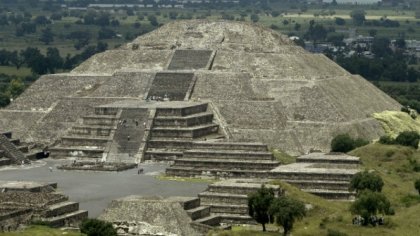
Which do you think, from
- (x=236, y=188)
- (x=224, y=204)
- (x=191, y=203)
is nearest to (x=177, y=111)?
(x=236, y=188)

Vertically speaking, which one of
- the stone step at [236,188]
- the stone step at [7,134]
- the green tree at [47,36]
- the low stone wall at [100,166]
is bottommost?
the green tree at [47,36]

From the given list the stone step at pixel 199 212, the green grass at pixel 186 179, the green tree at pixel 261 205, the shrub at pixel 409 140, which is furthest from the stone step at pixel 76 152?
the green tree at pixel 261 205

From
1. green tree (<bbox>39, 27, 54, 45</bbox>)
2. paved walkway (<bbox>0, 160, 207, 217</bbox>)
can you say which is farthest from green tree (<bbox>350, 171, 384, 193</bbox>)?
green tree (<bbox>39, 27, 54, 45</bbox>)

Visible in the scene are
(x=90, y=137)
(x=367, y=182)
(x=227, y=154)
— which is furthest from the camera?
(x=90, y=137)

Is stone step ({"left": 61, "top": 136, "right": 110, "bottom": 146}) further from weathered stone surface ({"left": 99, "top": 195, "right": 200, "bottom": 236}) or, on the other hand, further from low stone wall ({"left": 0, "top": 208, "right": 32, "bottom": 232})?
low stone wall ({"left": 0, "top": 208, "right": 32, "bottom": 232})

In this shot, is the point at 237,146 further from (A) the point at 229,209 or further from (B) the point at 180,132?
(A) the point at 229,209

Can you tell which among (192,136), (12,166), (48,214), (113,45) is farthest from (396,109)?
(113,45)

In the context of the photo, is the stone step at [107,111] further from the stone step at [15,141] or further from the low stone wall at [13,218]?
the low stone wall at [13,218]
